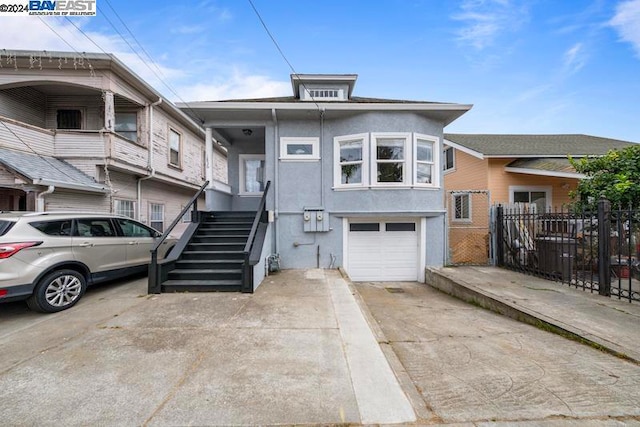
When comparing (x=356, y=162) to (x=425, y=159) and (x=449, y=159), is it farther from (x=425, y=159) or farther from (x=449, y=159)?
(x=449, y=159)

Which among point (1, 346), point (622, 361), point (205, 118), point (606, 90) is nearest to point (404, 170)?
point (622, 361)

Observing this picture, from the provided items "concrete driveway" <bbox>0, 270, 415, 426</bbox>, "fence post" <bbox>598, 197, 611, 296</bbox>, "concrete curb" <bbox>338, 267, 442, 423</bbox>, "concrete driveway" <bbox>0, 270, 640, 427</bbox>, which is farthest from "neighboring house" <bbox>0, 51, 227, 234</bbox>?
A: "fence post" <bbox>598, 197, 611, 296</bbox>

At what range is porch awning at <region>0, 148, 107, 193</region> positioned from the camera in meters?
6.29

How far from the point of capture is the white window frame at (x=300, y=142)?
24.6 feet

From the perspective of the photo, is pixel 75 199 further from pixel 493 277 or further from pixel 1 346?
pixel 493 277

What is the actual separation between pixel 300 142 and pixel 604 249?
7.15 metres

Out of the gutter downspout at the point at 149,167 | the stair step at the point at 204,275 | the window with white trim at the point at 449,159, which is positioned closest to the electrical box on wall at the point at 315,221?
the stair step at the point at 204,275

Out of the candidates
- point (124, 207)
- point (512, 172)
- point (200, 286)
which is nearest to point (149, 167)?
point (124, 207)

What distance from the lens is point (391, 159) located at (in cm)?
736

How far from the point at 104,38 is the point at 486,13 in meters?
11.3

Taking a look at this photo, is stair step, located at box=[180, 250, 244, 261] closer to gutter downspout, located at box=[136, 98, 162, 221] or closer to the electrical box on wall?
the electrical box on wall

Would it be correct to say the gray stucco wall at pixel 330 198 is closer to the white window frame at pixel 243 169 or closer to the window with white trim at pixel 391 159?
the window with white trim at pixel 391 159

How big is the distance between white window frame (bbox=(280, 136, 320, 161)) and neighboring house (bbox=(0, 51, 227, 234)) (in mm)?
2158

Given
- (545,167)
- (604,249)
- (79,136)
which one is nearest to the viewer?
(604,249)
